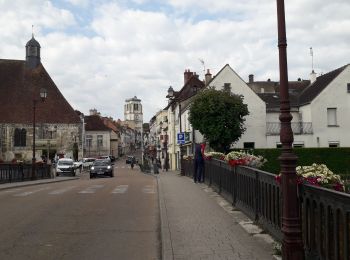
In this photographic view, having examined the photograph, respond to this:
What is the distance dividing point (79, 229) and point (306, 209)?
18.2ft

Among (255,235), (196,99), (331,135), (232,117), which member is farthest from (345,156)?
(255,235)

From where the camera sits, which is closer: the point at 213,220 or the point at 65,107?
the point at 213,220

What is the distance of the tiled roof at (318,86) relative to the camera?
157 ft

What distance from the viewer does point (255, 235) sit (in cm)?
906

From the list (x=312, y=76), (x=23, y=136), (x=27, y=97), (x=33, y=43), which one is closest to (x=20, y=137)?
(x=23, y=136)

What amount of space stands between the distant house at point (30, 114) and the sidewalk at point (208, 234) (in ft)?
207

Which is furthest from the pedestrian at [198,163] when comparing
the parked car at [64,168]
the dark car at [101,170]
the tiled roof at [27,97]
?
the tiled roof at [27,97]

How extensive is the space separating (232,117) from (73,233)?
101ft

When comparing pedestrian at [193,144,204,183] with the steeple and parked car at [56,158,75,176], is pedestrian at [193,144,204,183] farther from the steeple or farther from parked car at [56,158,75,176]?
the steeple

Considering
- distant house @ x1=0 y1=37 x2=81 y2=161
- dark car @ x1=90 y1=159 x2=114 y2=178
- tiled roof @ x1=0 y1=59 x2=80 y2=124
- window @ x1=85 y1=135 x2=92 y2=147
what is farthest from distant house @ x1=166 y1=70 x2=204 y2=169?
window @ x1=85 y1=135 x2=92 y2=147

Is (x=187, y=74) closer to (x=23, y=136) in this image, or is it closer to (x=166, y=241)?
(x=23, y=136)

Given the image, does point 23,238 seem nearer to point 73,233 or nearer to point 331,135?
point 73,233

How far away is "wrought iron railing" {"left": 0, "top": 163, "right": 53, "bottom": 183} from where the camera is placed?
2989 cm

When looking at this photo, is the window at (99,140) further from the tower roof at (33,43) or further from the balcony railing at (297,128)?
the balcony railing at (297,128)
